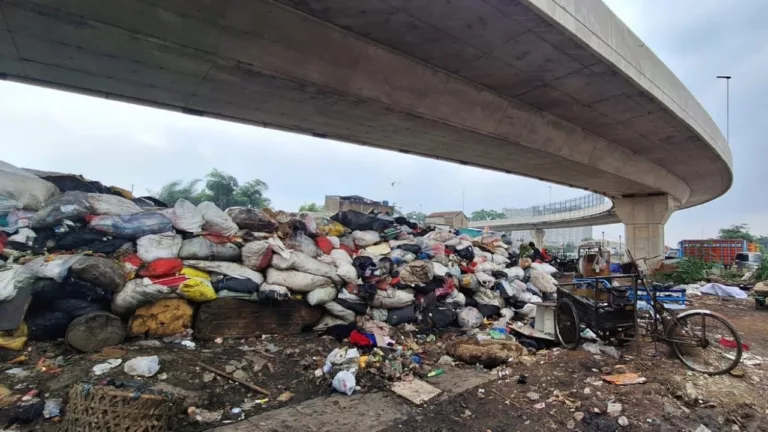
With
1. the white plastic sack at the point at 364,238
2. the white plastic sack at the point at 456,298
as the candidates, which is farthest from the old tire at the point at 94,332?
the white plastic sack at the point at 456,298

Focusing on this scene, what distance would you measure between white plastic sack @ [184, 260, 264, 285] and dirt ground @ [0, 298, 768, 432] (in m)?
0.73

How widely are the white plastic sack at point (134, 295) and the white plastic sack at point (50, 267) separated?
1.60 feet

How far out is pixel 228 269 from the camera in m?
4.27

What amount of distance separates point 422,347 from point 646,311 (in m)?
2.73

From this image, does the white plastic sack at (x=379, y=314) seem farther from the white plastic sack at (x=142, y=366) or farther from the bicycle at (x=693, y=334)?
the white plastic sack at (x=142, y=366)

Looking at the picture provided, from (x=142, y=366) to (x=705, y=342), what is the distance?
530 cm

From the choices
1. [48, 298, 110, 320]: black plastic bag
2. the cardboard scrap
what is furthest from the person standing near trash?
[48, 298, 110, 320]: black plastic bag

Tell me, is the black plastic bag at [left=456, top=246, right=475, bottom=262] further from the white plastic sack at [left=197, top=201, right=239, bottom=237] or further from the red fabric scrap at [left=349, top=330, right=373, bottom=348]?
the white plastic sack at [left=197, top=201, right=239, bottom=237]

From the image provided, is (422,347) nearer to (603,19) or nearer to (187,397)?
(187,397)

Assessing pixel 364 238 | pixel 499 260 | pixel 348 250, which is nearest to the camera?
pixel 348 250

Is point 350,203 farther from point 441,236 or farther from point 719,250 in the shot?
point 719,250

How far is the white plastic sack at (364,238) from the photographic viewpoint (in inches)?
239

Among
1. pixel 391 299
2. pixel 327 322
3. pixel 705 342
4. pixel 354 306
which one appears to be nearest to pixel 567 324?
pixel 705 342

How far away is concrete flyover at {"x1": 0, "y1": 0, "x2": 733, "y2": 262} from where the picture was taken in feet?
11.1
